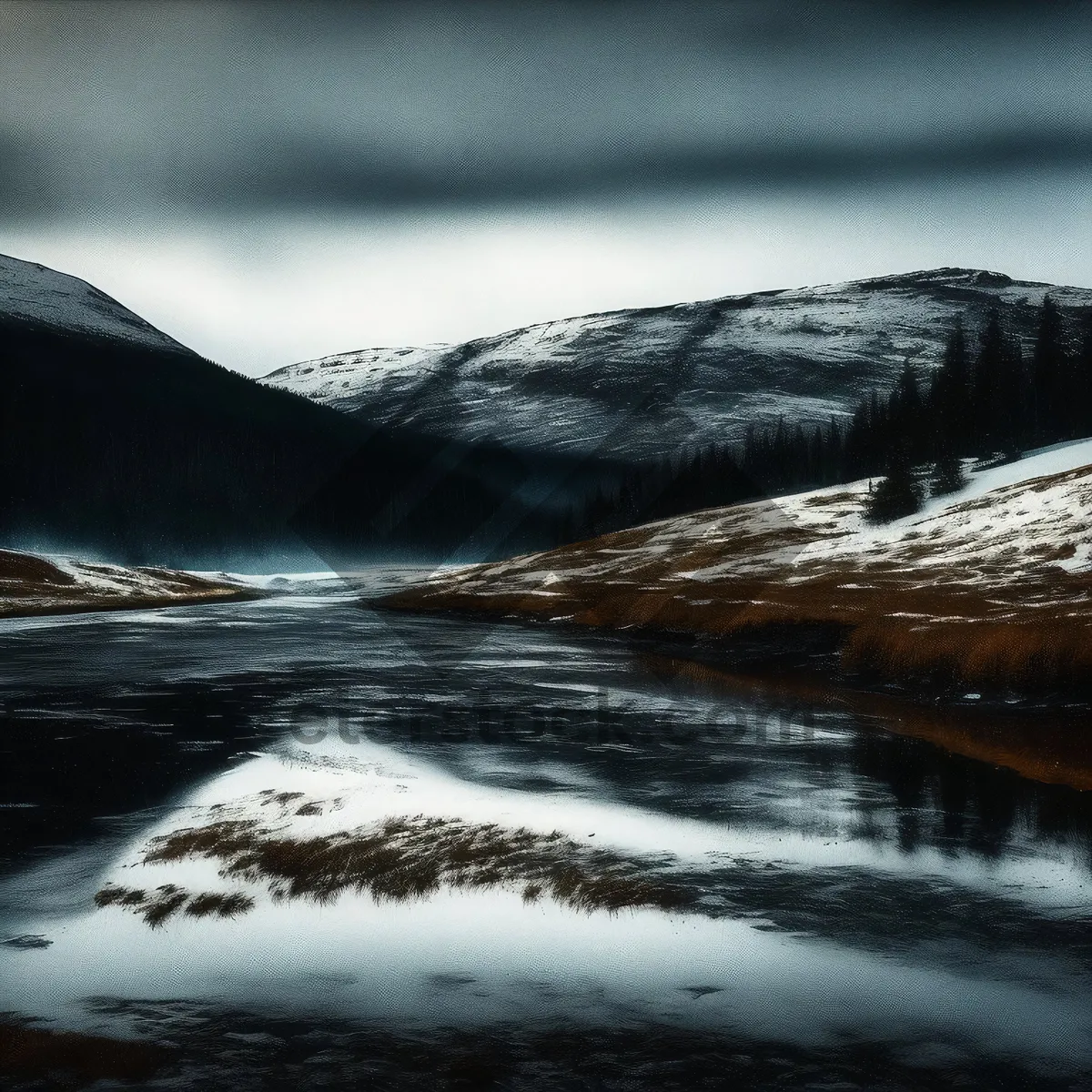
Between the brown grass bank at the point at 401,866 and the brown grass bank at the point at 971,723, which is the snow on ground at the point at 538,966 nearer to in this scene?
the brown grass bank at the point at 401,866

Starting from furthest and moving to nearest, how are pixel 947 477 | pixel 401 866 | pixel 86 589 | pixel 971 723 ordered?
pixel 86 589, pixel 947 477, pixel 971 723, pixel 401 866

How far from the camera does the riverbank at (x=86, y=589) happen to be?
288ft

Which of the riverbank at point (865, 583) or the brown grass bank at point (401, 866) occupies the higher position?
the riverbank at point (865, 583)

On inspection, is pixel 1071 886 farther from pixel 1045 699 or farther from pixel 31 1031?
pixel 1045 699

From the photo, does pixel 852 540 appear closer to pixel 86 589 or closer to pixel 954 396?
pixel 954 396

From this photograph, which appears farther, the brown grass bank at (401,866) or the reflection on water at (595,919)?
the brown grass bank at (401,866)

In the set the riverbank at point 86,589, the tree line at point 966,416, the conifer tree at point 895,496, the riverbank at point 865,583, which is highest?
the tree line at point 966,416

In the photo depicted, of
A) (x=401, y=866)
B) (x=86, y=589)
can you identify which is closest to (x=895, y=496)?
(x=86, y=589)

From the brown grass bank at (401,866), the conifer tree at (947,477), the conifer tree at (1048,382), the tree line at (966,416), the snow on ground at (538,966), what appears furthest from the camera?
the conifer tree at (1048,382)

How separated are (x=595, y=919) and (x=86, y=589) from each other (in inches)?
4030

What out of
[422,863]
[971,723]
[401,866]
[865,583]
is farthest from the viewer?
[865,583]

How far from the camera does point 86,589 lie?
338ft

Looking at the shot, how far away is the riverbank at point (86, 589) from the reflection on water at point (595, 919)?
65.7m

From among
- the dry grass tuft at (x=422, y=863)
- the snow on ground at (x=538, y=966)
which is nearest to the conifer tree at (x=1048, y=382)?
the snow on ground at (x=538, y=966)
